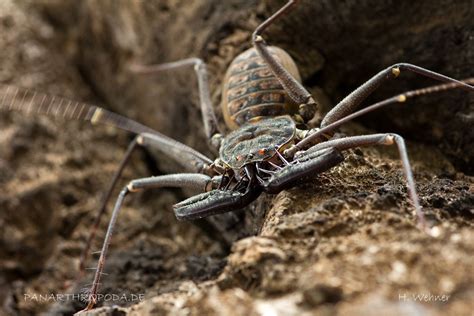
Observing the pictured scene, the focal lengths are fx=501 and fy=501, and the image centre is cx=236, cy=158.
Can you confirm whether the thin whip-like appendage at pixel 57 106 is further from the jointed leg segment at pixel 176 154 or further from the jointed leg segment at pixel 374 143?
the jointed leg segment at pixel 374 143

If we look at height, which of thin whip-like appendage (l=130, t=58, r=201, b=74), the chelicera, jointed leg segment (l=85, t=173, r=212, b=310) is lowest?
jointed leg segment (l=85, t=173, r=212, b=310)

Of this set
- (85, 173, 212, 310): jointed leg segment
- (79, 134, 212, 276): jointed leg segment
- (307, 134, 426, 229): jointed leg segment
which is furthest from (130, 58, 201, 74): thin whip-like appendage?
(307, 134, 426, 229): jointed leg segment

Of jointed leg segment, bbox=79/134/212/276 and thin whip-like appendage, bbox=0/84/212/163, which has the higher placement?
thin whip-like appendage, bbox=0/84/212/163

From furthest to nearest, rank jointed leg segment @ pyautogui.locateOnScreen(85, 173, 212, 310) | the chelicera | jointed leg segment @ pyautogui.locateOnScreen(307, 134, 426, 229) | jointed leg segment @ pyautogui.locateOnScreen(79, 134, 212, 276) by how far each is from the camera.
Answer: jointed leg segment @ pyautogui.locateOnScreen(79, 134, 212, 276) < jointed leg segment @ pyautogui.locateOnScreen(85, 173, 212, 310) < the chelicera < jointed leg segment @ pyautogui.locateOnScreen(307, 134, 426, 229)

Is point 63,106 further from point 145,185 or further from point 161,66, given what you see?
point 145,185

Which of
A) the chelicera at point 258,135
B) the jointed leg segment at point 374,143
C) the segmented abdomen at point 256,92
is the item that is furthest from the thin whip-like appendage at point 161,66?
the jointed leg segment at point 374,143

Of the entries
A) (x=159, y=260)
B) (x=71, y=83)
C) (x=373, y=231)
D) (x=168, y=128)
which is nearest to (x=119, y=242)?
(x=159, y=260)

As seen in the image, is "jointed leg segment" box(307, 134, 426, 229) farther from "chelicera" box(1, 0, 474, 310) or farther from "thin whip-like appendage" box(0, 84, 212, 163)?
"thin whip-like appendage" box(0, 84, 212, 163)

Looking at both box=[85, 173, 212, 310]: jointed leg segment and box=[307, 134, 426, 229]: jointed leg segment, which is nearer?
box=[307, 134, 426, 229]: jointed leg segment
